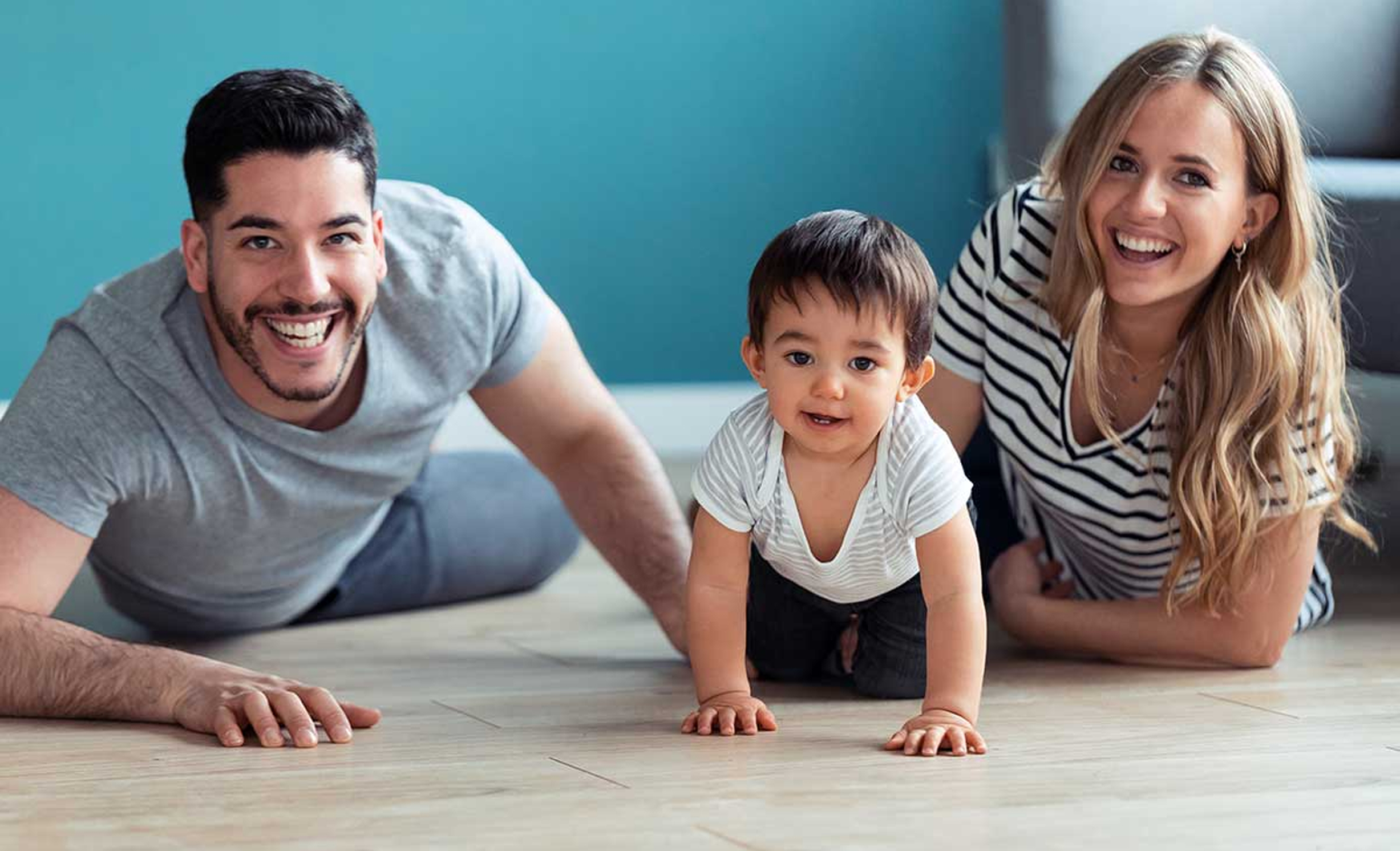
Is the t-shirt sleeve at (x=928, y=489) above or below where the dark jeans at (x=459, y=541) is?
above

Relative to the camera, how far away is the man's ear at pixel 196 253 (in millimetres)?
1410

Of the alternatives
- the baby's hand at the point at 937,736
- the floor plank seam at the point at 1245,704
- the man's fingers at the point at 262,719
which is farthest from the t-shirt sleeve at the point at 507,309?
the floor plank seam at the point at 1245,704

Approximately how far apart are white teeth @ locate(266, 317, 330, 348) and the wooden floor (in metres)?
0.30

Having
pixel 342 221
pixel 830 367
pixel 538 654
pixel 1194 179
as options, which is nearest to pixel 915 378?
pixel 830 367

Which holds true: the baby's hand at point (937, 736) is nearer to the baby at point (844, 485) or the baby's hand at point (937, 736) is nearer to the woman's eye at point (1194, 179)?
the baby at point (844, 485)

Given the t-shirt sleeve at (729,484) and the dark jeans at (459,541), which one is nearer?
the t-shirt sleeve at (729,484)

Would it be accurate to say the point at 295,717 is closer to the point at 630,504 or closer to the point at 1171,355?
the point at 630,504

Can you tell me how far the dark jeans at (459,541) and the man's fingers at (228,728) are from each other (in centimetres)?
59

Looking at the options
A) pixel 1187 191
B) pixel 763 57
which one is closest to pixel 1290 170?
pixel 1187 191

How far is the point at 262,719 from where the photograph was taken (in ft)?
4.07

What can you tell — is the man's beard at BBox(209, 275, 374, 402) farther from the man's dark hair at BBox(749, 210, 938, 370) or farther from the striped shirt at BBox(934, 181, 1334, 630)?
the striped shirt at BBox(934, 181, 1334, 630)

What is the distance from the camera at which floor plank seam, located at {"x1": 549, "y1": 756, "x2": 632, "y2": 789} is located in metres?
1.12

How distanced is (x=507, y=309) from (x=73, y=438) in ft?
1.34

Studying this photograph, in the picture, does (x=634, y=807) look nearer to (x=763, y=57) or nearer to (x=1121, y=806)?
(x=1121, y=806)
